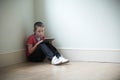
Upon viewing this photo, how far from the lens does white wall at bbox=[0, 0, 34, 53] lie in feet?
8.03

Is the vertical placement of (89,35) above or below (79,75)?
above

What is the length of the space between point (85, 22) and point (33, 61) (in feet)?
2.49

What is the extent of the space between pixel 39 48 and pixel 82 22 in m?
0.58

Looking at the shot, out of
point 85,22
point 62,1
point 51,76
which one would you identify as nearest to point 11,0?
point 62,1

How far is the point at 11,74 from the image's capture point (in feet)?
6.64

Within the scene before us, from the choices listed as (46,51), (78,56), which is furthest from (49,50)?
(78,56)

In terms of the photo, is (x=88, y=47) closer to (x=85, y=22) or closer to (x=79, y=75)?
(x=85, y=22)

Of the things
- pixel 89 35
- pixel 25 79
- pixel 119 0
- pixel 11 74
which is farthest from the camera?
pixel 89 35

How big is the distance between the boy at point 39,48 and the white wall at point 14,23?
133mm

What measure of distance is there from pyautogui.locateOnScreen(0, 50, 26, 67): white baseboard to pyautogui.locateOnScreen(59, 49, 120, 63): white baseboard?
18.5 inches

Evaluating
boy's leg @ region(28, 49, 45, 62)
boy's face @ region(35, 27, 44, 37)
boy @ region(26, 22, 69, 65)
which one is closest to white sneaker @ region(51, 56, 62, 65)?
boy @ region(26, 22, 69, 65)

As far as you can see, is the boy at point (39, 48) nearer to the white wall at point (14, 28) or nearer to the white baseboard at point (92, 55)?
the white wall at point (14, 28)

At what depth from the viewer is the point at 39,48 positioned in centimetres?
267

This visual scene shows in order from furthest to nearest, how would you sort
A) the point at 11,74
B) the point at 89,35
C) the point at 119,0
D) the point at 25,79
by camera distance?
the point at 89,35 → the point at 119,0 → the point at 11,74 → the point at 25,79
